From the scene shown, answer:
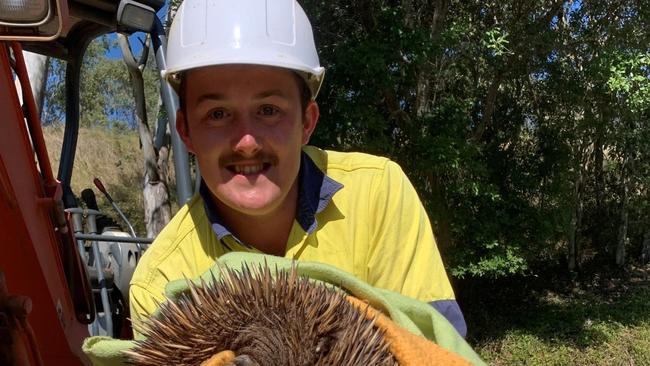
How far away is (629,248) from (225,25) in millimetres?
14842

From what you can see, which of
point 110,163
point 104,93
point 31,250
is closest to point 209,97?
point 31,250

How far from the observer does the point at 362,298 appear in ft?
4.31

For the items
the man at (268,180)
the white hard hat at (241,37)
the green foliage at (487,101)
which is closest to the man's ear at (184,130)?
the man at (268,180)

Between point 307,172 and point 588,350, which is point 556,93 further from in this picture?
point 307,172

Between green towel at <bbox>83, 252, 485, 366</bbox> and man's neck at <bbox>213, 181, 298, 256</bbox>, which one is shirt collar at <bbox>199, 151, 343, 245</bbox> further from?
green towel at <bbox>83, 252, 485, 366</bbox>

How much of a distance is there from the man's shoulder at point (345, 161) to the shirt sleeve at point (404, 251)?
5cm

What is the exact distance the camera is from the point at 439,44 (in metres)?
7.57

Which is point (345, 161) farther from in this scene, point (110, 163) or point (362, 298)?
point (110, 163)

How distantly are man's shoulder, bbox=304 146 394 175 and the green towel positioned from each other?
0.56 meters

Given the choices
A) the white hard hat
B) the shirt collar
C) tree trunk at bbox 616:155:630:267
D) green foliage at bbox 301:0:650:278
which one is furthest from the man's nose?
tree trunk at bbox 616:155:630:267

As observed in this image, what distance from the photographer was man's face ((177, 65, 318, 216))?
1.61 m

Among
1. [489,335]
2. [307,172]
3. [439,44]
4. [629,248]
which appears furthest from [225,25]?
[629,248]

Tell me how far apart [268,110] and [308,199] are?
0.93ft

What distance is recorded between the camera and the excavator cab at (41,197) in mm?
1714
